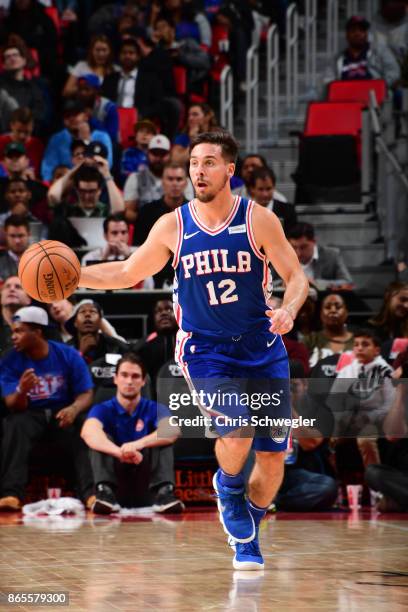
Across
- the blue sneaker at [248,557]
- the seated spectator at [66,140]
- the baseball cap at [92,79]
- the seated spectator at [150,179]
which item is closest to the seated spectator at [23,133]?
the seated spectator at [66,140]

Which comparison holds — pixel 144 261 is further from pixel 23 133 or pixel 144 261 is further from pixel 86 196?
pixel 23 133

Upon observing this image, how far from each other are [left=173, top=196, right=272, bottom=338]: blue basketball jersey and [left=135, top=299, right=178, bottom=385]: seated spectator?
12.4ft

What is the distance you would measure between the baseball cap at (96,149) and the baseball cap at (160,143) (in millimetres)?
516

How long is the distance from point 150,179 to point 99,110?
1845mm

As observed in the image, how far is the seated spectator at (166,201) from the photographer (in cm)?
1134

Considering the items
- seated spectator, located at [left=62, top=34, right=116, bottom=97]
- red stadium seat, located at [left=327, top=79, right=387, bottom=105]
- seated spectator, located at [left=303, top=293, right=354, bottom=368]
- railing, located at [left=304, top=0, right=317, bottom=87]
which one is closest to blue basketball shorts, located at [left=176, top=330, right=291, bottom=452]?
seated spectator, located at [left=303, top=293, right=354, bottom=368]

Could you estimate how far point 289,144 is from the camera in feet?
48.3

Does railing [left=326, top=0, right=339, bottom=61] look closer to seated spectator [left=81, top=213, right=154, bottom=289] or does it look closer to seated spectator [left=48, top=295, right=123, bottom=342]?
seated spectator [left=81, top=213, right=154, bottom=289]

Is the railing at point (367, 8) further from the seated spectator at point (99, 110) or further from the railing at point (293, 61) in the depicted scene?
the seated spectator at point (99, 110)

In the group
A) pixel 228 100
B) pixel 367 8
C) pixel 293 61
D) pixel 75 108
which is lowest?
pixel 75 108

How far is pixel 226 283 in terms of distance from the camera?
234 inches

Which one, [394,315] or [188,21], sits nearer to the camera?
[394,315]

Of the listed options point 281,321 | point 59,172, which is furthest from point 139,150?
point 281,321

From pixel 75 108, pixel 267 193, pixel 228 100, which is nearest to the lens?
pixel 267 193
